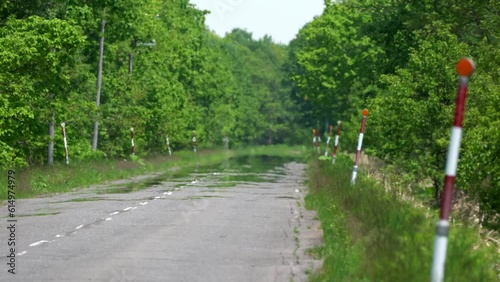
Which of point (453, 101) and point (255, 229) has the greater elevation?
point (453, 101)

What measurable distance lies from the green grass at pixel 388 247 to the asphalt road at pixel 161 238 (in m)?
0.57

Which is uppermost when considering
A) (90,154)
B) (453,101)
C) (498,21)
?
(498,21)

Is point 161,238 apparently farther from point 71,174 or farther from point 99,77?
point 99,77

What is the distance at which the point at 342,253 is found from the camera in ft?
42.7

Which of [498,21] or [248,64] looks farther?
[248,64]

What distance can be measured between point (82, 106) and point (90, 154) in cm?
345

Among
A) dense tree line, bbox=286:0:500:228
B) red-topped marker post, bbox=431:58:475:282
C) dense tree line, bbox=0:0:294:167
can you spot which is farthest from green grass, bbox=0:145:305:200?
red-topped marker post, bbox=431:58:475:282

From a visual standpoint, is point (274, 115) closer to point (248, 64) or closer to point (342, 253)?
point (248, 64)

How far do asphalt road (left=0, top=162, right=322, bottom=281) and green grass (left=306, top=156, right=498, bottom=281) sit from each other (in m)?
0.57

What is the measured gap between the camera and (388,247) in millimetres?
11148

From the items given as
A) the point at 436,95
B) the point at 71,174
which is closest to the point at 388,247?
the point at 436,95

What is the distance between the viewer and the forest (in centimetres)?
2441

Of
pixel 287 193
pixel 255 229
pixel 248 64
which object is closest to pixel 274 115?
pixel 248 64

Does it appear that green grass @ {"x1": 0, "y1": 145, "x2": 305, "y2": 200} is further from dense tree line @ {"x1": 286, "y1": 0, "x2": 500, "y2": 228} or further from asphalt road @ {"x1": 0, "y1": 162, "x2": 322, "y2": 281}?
dense tree line @ {"x1": 286, "y1": 0, "x2": 500, "y2": 228}
